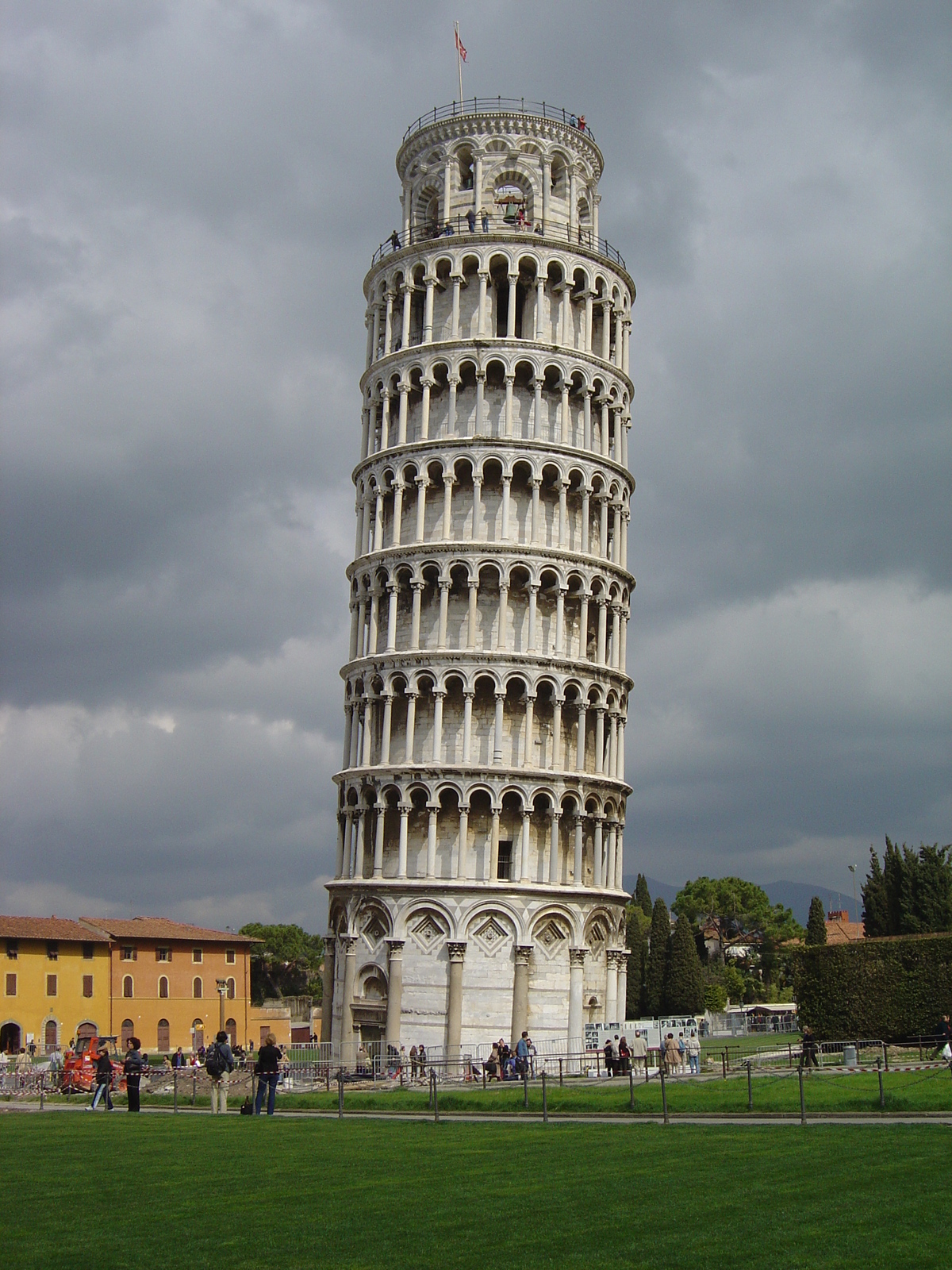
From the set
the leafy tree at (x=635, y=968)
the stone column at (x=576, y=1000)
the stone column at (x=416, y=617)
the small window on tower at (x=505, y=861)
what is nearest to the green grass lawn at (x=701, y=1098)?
the stone column at (x=576, y=1000)

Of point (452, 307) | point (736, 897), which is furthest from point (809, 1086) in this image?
point (736, 897)

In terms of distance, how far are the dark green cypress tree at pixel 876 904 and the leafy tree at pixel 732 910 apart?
41.6 meters

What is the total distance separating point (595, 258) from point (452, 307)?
6800 millimetres

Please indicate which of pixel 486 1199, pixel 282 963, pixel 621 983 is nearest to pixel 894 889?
pixel 621 983

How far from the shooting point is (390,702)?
179 feet

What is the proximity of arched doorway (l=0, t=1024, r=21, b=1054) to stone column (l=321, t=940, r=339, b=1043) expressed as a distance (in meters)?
35.4

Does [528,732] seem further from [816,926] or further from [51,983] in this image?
[816,926]

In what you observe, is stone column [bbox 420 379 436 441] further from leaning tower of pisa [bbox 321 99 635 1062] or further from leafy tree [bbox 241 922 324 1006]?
leafy tree [bbox 241 922 324 1006]

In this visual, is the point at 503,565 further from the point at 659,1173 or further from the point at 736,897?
the point at 736,897

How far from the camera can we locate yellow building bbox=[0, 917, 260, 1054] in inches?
3302

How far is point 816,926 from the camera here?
104 meters

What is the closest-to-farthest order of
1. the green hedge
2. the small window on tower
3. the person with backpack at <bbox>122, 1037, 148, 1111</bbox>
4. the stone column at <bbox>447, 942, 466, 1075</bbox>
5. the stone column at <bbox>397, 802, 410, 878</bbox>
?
the person with backpack at <bbox>122, 1037, 148, 1111</bbox>
the green hedge
the stone column at <bbox>447, 942, 466, 1075</bbox>
the stone column at <bbox>397, 802, 410, 878</bbox>
the small window on tower

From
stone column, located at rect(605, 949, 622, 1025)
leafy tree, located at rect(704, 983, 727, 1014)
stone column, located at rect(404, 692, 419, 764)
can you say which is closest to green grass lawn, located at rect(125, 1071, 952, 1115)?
stone column, located at rect(605, 949, 622, 1025)

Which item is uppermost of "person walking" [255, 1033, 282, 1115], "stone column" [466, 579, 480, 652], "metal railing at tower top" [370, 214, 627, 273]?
"metal railing at tower top" [370, 214, 627, 273]
